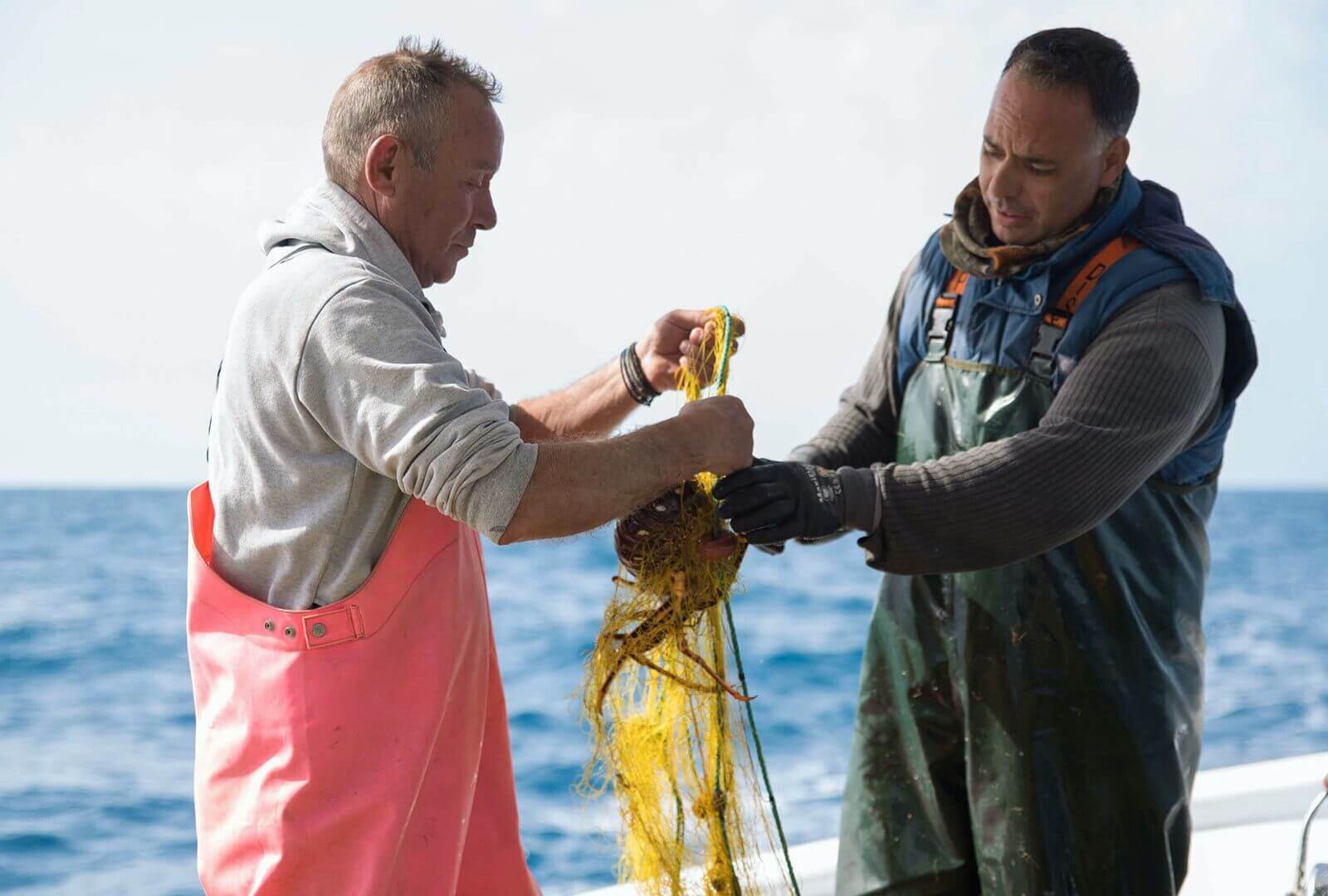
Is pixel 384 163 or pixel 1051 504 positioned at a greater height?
pixel 384 163

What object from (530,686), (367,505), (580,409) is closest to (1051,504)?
(580,409)

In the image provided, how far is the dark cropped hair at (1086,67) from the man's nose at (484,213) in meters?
0.91

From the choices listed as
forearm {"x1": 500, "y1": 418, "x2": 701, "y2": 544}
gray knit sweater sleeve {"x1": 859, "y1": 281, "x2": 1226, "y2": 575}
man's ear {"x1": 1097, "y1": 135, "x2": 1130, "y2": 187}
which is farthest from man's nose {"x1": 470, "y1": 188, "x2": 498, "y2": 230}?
man's ear {"x1": 1097, "y1": 135, "x2": 1130, "y2": 187}

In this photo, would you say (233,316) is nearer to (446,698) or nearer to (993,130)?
(446,698)

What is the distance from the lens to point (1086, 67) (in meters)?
2.30

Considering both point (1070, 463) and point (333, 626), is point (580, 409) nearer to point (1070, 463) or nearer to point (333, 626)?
point (333, 626)

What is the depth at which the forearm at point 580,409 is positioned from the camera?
262 cm

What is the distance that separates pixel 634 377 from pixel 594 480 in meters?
0.76

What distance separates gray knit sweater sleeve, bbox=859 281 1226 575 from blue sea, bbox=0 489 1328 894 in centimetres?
41

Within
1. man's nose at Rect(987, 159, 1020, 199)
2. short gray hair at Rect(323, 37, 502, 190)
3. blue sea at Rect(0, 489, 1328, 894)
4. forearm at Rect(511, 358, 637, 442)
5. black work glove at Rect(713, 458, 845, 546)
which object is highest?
short gray hair at Rect(323, 37, 502, 190)

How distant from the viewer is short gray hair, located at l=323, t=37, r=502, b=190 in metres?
2.01

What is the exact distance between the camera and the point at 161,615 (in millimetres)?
22531

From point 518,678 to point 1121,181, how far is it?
1624cm

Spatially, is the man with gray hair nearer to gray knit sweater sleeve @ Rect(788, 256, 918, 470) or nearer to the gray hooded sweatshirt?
the gray hooded sweatshirt
